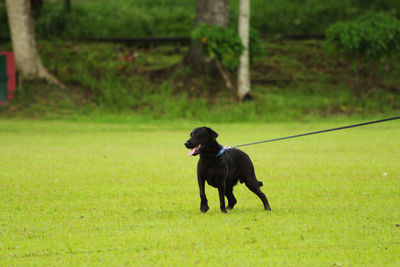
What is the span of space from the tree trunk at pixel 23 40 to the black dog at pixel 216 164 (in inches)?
695

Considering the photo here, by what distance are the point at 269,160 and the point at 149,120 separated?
10.1 meters

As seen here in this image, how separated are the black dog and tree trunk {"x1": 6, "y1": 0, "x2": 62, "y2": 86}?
17.7 meters

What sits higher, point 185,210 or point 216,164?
point 216,164

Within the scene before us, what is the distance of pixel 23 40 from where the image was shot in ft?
75.5

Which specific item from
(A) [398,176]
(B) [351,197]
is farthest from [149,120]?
(B) [351,197]

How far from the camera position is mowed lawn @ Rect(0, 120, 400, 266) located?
17.6 feet

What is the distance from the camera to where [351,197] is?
8094 mm

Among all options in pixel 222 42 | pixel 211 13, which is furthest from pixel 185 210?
pixel 211 13

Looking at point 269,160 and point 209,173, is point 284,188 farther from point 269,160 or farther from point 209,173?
point 269,160

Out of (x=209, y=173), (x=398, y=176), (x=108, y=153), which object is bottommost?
(x=108, y=153)

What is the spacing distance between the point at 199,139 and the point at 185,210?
3.55ft

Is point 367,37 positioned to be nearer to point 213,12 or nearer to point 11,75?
point 213,12

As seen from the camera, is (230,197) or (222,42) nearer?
(230,197)

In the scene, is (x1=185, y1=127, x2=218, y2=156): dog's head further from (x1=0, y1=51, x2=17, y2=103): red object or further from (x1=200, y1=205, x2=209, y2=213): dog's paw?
(x1=0, y1=51, x2=17, y2=103): red object
